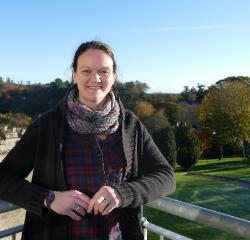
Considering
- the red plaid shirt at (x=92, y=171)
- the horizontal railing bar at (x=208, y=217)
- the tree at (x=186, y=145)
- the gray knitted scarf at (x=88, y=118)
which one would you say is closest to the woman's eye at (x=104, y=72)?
the gray knitted scarf at (x=88, y=118)

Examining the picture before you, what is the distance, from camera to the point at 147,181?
1.98 m

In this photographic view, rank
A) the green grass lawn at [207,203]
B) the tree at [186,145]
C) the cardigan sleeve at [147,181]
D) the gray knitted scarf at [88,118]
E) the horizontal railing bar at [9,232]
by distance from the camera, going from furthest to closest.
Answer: the tree at [186,145]
the green grass lawn at [207,203]
the horizontal railing bar at [9,232]
the gray knitted scarf at [88,118]
the cardigan sleeve at [147,181]

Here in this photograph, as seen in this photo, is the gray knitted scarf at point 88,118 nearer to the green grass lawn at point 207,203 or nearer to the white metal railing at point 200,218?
the white metal railing at point 200,218

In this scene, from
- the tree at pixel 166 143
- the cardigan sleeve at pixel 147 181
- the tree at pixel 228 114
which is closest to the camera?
the cardigan sleeve at pixel 147 181

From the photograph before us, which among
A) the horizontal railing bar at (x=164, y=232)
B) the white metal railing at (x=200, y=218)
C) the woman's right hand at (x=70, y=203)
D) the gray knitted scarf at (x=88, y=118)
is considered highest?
the gray knitted scarf at (x=88, y=118)

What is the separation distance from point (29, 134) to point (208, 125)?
35464mm

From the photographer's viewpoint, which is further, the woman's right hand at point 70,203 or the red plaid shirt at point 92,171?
the red plaid shirt at point 92,171

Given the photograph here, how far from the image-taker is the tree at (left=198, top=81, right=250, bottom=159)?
35188 millimetres

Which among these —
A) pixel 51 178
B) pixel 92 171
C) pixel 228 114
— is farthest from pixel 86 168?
pixel 228 114

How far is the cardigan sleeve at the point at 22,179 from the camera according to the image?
1.82 m

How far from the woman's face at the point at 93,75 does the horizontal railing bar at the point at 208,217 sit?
644mm

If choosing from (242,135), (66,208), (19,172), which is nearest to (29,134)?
(19,172)

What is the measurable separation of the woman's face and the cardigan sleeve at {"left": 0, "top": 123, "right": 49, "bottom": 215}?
0.91 ft

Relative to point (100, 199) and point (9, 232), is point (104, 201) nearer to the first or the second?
point (100, 199)
